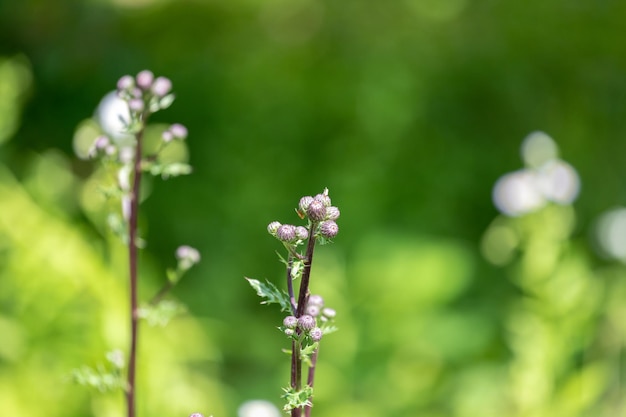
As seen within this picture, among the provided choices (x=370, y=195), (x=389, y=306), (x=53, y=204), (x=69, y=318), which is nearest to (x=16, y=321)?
(x=69, y=318)

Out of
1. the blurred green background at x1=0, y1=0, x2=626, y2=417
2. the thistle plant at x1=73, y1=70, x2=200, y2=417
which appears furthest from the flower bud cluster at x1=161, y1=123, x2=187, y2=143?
the blurred green background at x1=0, y1=0, x2=626, y2=417

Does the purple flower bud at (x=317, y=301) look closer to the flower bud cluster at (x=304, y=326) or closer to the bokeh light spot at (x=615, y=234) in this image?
the flower bud cluster at (x=304, y=326)

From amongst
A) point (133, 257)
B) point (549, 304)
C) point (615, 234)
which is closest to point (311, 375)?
point (133, 257)

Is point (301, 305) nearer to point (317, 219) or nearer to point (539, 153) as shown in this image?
point (317, 219)

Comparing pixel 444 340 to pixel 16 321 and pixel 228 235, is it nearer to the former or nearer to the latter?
pixel 228 235

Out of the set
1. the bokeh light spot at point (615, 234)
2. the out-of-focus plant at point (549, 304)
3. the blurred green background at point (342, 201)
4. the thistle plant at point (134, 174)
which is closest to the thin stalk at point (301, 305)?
the thistle plant at point (134, 174)

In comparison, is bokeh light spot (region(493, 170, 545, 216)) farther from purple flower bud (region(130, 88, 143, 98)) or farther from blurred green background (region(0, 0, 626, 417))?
purple flower bud (region(130, 88, 143, 98))

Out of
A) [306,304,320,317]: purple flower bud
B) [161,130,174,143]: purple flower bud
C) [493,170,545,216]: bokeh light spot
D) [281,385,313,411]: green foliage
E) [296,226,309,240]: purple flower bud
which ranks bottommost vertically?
[281,385,313,411]: green foliage
